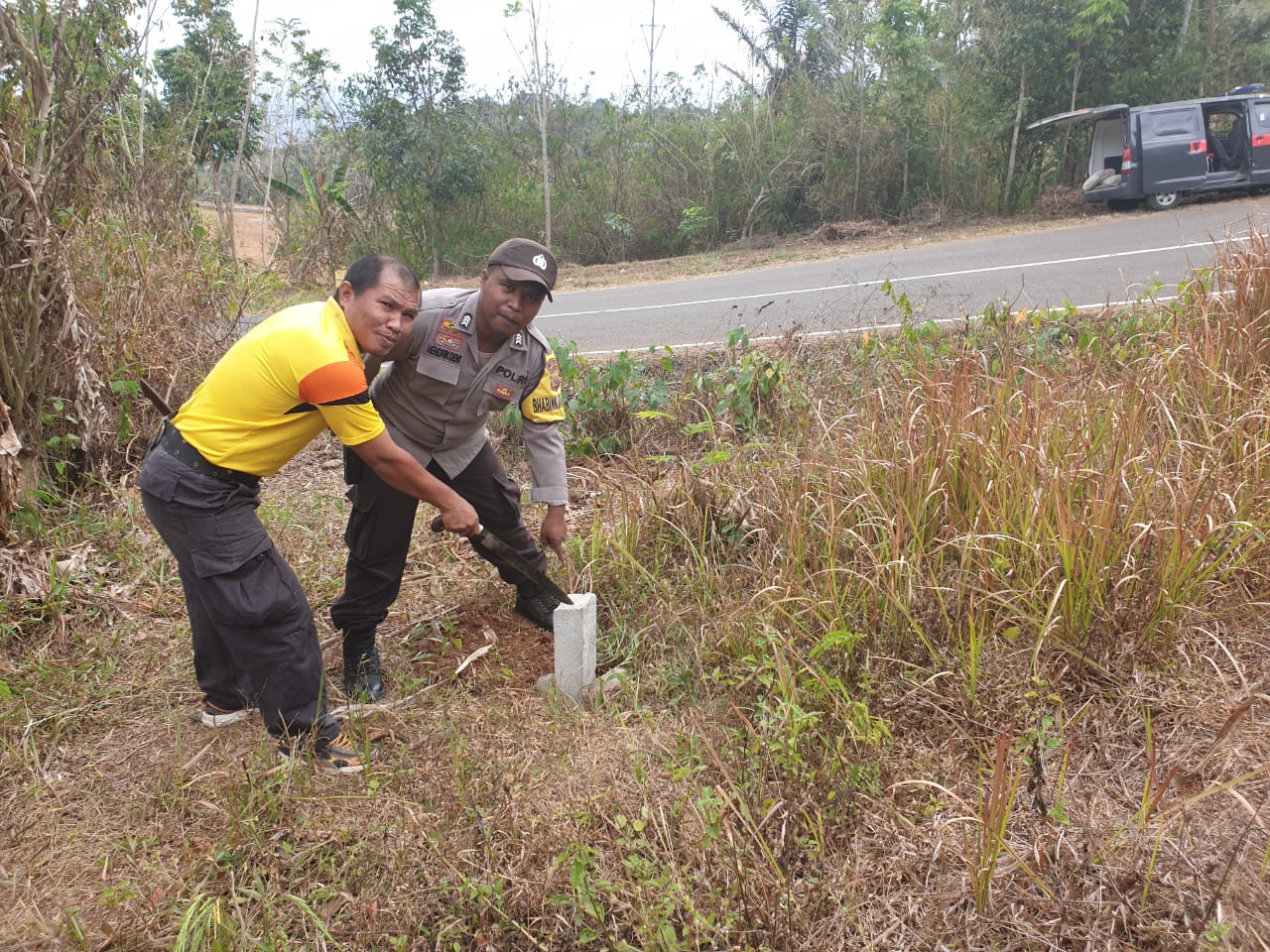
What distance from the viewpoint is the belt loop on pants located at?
2721mm

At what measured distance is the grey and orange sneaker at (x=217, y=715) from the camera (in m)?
3.17

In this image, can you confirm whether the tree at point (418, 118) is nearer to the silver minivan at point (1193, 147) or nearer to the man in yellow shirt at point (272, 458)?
the silver minivan at point (1193, 147)

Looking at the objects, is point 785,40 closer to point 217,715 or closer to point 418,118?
point 418,118

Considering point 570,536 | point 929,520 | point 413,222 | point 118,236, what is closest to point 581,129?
point 413,222

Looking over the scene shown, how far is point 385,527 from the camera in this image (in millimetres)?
3209

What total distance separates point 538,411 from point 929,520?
146 cm

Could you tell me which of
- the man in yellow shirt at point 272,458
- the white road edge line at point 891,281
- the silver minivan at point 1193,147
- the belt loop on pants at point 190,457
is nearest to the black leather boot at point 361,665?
the man in yellow shirt at point 272,458

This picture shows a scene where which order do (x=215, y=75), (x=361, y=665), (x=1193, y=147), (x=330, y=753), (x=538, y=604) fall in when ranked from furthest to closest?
(x=215, y=75), (x=1193, y=147), (x=538, y=604), (x=361, y=665), (x=330, y=753)

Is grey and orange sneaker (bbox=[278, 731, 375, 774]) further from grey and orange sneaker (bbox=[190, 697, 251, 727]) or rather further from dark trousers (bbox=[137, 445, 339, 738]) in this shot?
grey and orange sneaker (bbox=[190, 697, 251, 727])

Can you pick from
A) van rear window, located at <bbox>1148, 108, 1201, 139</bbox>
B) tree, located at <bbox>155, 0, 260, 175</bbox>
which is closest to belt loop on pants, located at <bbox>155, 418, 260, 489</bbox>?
tree, located at <bbox>155, 0, 260, 175</bbox>

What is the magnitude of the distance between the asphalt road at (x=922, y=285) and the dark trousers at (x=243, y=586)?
366 cm

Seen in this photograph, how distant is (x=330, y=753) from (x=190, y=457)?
3.35 ft

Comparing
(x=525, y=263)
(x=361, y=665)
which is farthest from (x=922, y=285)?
(x=361, y=665)

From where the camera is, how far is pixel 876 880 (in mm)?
2182
